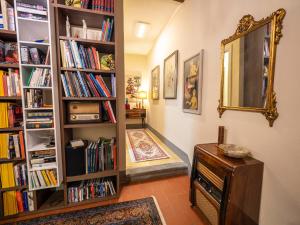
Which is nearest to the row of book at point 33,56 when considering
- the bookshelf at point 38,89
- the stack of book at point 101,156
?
the bookshelf at point 38,89

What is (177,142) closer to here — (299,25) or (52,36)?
(299,25)

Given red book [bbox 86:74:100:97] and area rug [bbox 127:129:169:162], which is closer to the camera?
red book [bbox 86:74:100:97]

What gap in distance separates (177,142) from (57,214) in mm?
1973

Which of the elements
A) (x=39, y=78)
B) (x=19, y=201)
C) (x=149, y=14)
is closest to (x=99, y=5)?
(x=39, y=78)

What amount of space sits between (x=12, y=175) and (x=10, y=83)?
0.91m

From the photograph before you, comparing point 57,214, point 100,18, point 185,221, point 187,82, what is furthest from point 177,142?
point 100,18

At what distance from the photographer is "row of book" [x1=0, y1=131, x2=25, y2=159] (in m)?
1.30

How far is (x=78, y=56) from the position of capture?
1.45 metres

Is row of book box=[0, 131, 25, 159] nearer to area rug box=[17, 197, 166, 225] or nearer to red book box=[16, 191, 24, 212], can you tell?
red book box=[16, 191, 24, 212]

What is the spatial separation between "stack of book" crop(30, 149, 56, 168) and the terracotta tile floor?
2.87ft

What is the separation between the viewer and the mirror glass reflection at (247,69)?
3.44 feet

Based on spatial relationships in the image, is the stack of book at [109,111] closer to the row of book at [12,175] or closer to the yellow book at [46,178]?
the yellow book at [46,178]

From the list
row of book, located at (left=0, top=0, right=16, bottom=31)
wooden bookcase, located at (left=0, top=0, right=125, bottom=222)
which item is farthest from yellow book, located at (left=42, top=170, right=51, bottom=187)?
row of book, located at (left=0, top=0, right=16, bottom=31)

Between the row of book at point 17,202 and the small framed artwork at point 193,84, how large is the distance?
220 cm
